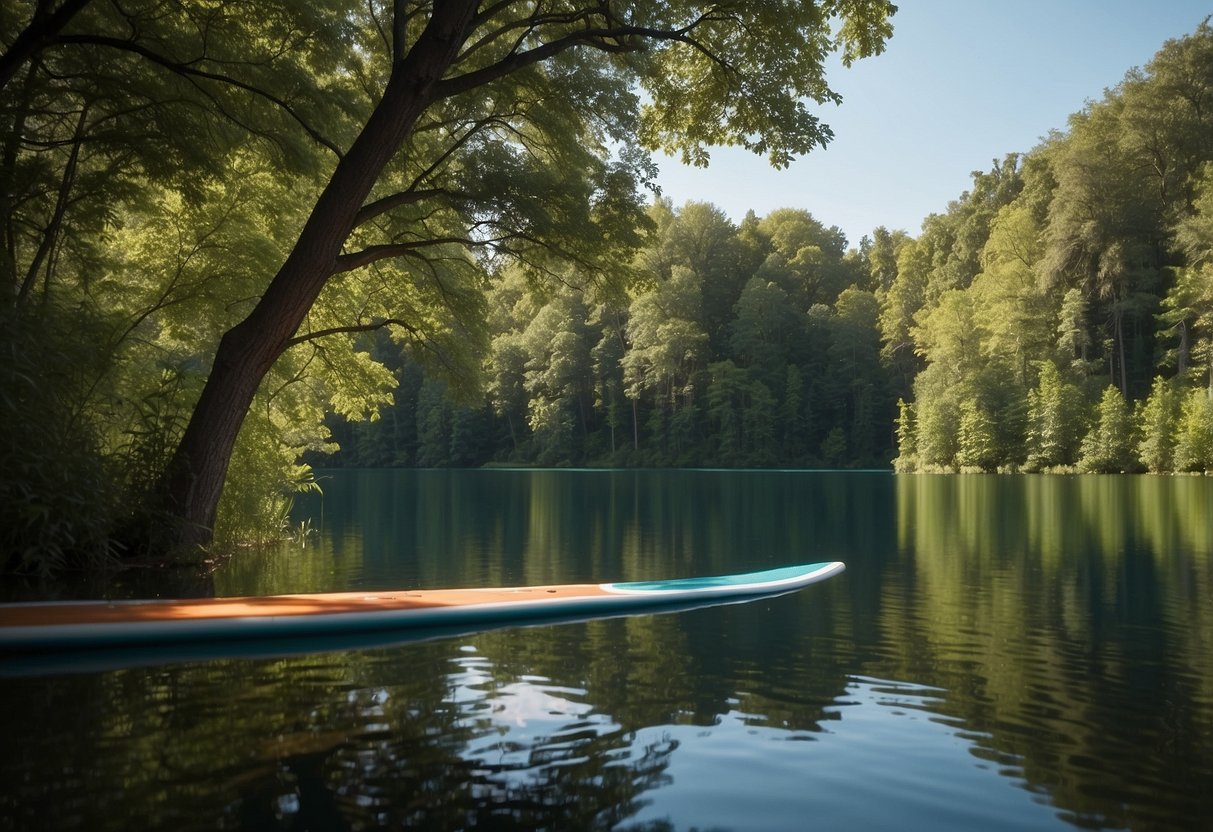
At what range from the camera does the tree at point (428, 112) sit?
8.33 metres

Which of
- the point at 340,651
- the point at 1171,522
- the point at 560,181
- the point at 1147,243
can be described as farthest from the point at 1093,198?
the point at 340,651

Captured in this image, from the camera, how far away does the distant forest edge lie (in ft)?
117

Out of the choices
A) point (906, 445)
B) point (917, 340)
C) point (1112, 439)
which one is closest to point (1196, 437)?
point (1112, 439)

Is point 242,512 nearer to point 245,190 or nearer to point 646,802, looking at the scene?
point 245,190

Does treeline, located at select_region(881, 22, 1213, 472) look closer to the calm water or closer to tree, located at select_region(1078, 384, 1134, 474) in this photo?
tree, located at select_region(1078, 384, 1134, 474)

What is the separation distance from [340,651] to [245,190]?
25.3ft

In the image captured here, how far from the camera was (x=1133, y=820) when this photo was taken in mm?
2943

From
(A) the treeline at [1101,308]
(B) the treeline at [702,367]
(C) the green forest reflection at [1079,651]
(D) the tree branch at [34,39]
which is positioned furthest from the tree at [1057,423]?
(D) the tree branch at [34,39]

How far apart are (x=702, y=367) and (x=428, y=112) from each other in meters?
47.1

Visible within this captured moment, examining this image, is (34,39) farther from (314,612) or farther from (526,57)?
(314,612)

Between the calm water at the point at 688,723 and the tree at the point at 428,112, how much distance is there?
8.98 feet

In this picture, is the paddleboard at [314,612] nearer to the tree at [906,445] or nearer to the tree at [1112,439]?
the tree at [1112,439]

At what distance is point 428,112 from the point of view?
426 inches

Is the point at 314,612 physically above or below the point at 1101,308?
below
